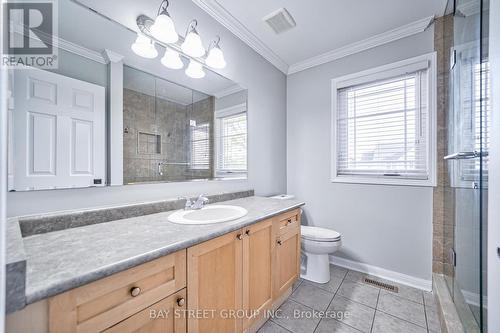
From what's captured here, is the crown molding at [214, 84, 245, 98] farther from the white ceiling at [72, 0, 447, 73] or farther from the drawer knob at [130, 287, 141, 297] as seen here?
the drawer knob at [130, 287, 141, 297]

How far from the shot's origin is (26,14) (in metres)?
0.88

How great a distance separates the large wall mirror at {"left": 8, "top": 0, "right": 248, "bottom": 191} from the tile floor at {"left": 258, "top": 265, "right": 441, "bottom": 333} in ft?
4.14

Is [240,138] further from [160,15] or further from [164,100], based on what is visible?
[160,15]

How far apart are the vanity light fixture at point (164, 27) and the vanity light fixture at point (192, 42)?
11 centimetres

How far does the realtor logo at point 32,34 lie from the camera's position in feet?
2.79

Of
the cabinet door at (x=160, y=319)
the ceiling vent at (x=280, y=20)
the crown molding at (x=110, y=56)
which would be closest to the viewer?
Result: the cabinet door at (x=160, y=319)

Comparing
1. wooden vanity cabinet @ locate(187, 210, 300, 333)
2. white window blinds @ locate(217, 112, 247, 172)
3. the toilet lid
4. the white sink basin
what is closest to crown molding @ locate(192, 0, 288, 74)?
white window blinds @ locate(217, 112, 247, 172)

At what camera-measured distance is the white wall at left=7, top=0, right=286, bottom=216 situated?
0.98 metres

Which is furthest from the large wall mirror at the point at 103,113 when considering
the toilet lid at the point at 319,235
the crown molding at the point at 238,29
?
the toilet lid at the point at 319,235

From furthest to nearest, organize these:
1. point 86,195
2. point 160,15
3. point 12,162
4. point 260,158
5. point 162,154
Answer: point 260,158 < point 162,154 < point 160,15 < point 86,195 < point 12,162

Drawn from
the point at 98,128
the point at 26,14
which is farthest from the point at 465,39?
the point at 26,14

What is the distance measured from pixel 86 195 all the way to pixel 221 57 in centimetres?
139

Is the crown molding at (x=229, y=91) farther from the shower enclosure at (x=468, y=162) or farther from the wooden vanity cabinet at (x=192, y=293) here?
the shower enclosure at (x=468, y=162)

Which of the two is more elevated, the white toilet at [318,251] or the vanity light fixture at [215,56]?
the vanity light fixture at [215,56]
